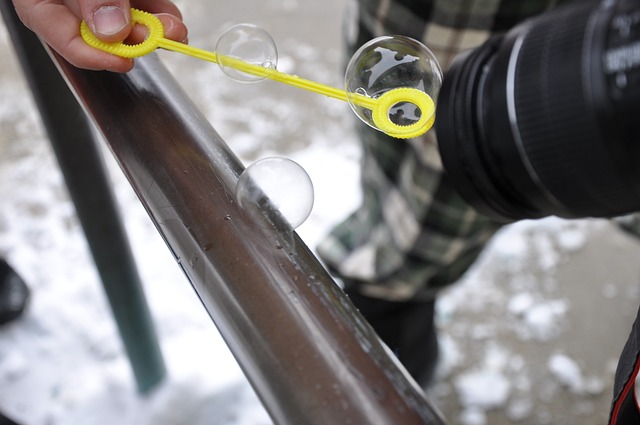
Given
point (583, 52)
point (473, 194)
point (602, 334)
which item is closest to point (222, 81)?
point (602, 334)

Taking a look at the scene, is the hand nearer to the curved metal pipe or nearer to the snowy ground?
the curved metal pipe

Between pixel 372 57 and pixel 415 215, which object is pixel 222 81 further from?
pixel 372 57

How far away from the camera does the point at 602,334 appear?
128cm

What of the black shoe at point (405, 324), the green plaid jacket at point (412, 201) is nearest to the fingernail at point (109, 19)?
the green plaid jacket at point (412, 201)

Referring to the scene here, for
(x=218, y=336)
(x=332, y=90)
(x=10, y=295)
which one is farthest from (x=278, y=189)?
(x=10, y=295)

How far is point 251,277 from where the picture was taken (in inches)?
13.8

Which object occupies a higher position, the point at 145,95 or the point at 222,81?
the point at 145,95

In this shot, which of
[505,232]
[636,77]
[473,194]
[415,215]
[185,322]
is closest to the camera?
[636,77]

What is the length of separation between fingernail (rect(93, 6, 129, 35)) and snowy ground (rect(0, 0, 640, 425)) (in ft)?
2.46

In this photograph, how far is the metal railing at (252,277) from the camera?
12.0 inches

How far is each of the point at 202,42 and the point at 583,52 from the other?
61.4 inches

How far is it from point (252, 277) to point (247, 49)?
0.27m

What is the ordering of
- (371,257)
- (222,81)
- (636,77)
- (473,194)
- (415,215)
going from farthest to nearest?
(222,81) < (371,257) < (415,215) < (473,194) < (636,77)

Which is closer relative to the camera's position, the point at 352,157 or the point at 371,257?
the point at 371,257
